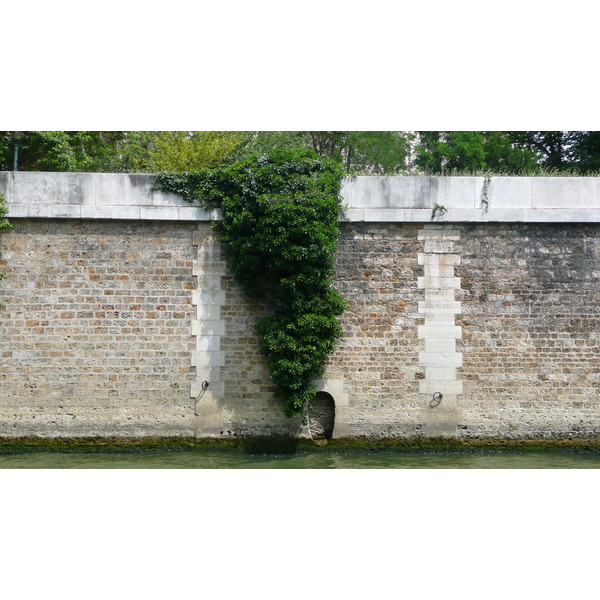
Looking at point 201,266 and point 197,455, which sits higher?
point 201,266

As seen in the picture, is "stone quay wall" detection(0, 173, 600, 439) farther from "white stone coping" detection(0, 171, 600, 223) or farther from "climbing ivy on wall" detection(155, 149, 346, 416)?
"climbing ivy on wall" detection(155, 149, 346, 416)

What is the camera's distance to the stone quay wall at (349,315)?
820 centimetres

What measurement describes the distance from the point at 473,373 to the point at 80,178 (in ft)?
19.0

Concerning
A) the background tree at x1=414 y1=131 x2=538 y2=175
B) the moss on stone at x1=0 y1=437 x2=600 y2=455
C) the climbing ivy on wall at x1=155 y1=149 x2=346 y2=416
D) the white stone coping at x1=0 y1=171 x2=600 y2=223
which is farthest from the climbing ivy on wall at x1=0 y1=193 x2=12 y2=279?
the background tree at x1=414 y1=131 x2=538 y2=175

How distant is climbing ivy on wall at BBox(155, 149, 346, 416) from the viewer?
7.85 meters

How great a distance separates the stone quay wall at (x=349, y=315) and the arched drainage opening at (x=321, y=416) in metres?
0.11

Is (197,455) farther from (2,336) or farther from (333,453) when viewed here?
(2,336)

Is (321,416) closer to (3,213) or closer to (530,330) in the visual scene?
(530,330)

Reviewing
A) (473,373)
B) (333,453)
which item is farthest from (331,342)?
(473,373)

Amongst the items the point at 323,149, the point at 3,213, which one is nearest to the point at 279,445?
the point at 3,213

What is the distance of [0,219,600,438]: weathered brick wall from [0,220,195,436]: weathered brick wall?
0.06 ft

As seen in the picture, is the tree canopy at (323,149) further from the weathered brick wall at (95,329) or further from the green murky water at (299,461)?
the green murky water at (299,461)

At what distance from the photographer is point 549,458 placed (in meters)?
8.02

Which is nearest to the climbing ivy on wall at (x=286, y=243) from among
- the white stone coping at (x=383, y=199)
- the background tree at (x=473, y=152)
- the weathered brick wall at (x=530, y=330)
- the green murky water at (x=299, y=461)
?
the white stone coping at (x=383, y=199)
